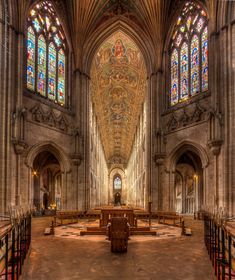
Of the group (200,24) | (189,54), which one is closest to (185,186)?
(189,54)

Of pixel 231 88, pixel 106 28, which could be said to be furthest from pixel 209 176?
pixel 106 28

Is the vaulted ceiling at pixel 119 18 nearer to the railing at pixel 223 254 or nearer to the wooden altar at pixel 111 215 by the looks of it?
the wooden altar at pixel 111 215

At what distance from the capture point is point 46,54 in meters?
23.2

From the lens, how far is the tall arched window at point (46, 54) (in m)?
21.6

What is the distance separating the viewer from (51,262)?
26.5 feet

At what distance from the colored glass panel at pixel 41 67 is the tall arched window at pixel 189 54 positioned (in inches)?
394

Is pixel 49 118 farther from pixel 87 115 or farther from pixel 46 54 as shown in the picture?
pixel 46 54

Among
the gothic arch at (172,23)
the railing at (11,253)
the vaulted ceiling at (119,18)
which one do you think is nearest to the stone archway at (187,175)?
the vaulted ceiling at (119,18)

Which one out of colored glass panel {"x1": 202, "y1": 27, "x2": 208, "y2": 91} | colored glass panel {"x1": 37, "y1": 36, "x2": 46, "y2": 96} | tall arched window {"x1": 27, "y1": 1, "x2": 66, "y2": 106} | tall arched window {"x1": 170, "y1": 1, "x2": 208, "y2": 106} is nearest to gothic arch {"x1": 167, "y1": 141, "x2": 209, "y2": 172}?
tall arched window {"x1": 170, "y1": 1, "x2": 208, "y2": 106}

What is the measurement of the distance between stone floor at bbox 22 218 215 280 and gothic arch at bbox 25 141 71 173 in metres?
9.38

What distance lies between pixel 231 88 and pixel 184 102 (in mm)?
5355

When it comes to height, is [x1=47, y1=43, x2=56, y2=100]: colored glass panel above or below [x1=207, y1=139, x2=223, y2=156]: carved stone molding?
above

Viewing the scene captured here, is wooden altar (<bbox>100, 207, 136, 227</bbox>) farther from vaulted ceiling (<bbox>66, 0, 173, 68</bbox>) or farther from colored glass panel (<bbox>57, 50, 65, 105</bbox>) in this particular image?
vaulted ceiling (<bbox>66, 0, 173, 68</bbox>)

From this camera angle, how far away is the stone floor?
6.84m
